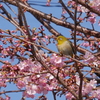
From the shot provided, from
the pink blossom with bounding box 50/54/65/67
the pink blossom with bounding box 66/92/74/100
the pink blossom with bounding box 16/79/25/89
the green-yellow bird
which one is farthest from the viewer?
the green-yellow bird

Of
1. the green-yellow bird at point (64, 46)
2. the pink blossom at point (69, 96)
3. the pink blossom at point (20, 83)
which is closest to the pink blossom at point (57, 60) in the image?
the pink blossom at point (20, 83)

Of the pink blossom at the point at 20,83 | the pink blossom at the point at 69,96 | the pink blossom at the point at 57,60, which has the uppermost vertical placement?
the pink blossom at the point at 57,60

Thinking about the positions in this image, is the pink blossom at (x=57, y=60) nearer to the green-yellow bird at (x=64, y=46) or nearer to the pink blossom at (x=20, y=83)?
the pink blossom at (x=20, y=83)

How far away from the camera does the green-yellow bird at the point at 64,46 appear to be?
12.4ft

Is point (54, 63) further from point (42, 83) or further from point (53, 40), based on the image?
point (53, 40)

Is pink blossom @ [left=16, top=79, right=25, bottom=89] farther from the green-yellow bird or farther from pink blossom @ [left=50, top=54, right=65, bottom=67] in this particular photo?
the green-yellow bird

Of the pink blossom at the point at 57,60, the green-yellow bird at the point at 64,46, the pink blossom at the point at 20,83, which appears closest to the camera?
the pink blossom at the point at 57,60

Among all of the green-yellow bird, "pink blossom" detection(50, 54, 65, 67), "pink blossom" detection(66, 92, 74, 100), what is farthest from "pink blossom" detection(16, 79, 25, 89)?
the green-yellow bird

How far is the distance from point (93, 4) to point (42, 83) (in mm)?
1328

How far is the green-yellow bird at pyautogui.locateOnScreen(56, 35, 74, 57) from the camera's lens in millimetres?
3776

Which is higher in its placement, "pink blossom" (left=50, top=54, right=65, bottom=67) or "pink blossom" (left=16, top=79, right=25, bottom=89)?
"pink blossom" (left=50, top=54, right=65, bottom=67)

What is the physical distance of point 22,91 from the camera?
274 cm

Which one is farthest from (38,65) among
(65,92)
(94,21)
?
(94,21)

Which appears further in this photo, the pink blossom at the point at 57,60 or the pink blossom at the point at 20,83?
the pink blossom at the point at 20,83
